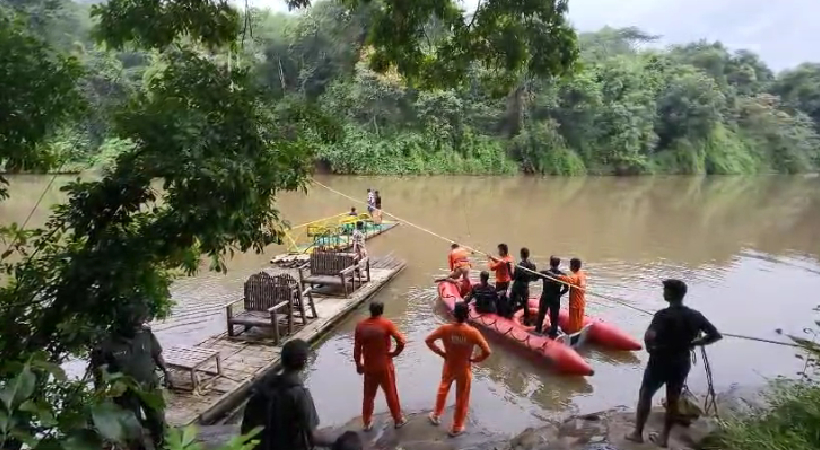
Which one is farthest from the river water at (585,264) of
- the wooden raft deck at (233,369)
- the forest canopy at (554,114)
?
the forest canopy at (554,114)

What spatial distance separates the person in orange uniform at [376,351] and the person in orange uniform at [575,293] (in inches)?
131

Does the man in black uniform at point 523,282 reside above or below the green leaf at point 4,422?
below

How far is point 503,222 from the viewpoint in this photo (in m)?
21.6

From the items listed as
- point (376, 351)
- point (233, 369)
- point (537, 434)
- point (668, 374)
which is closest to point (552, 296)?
point (537, 434)

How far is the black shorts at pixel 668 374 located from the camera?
5414mm

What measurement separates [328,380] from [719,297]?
887 cm

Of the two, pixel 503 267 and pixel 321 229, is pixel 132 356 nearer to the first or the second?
pixel 503 267

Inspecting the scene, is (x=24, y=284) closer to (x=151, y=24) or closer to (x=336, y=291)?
(x=151, y=24)

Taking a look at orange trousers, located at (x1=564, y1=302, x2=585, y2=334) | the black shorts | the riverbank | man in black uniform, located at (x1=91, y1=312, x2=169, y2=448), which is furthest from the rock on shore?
orange trousers, located at (x1=564, y1=302, x2=585, y2=334)

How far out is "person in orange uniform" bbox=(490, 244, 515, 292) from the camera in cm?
953

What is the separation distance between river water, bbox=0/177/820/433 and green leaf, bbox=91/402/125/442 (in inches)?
223

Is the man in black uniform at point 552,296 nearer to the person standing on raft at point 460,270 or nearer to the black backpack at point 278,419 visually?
the person standing on raft at point 460,270

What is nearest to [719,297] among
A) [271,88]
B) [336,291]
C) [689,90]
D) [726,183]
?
[336,291]

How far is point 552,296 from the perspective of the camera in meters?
8.67
